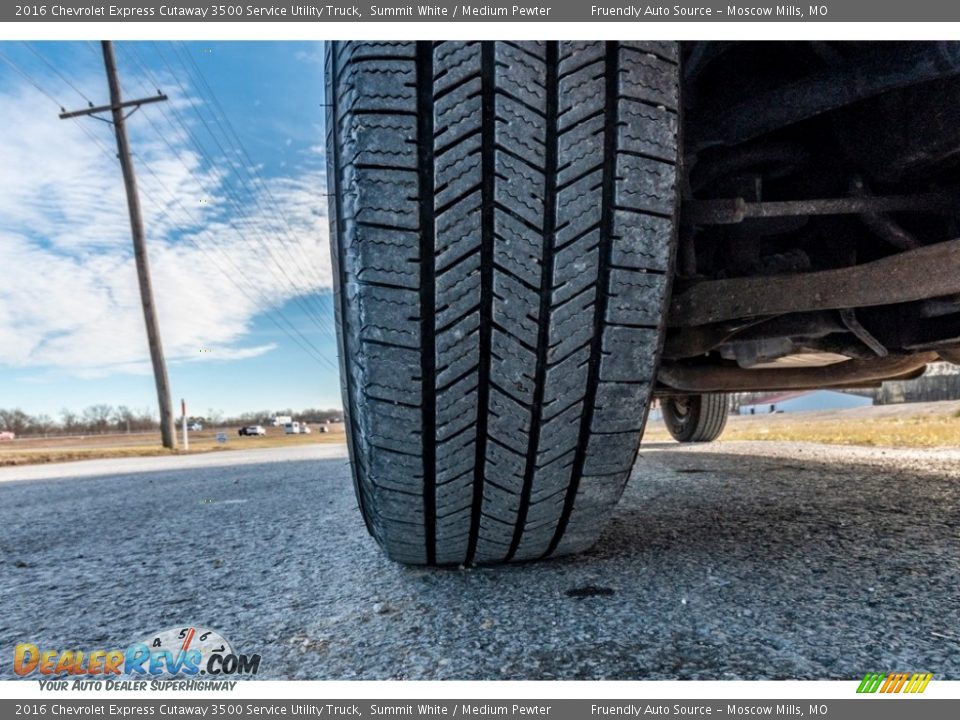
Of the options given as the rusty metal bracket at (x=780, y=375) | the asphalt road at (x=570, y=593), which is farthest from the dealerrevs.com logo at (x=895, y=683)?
the rusty metal bracket at (x=780, y=375)

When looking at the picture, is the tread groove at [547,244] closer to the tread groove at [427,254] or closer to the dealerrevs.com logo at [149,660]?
the tread groove at [427,254]

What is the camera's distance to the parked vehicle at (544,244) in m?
0.84

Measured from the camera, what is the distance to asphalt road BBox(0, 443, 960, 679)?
798 millimetres

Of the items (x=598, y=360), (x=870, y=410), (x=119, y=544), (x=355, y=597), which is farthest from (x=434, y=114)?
(x=870, y=410)

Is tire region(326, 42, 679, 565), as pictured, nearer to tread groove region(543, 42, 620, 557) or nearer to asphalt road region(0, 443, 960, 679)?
tread groove region(543, 42, 620, 557)

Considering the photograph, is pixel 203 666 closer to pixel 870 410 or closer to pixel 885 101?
pixel 885 101

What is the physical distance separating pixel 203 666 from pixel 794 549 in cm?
113

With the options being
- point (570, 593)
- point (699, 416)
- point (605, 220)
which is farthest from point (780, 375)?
point (699, 416)

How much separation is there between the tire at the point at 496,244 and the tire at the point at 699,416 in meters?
3.64

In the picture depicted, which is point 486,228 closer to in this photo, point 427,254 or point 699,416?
point 427,254

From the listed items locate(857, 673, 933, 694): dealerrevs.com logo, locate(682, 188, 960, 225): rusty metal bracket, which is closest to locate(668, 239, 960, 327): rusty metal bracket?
locate(682, 188, 960, 225): rusty metal bracket

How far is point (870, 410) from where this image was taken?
9336 mm

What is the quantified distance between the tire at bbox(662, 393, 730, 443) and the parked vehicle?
3345 millimetres

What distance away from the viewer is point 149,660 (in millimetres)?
869
